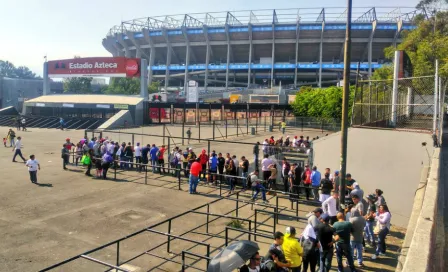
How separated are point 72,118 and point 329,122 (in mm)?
33751

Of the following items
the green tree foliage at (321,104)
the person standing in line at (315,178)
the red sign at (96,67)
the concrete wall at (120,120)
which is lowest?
the person standing in line at (315,178)

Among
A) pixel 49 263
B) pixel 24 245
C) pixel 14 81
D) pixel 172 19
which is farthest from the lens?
pixel 172 19

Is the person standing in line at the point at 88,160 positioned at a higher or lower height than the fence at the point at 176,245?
higher

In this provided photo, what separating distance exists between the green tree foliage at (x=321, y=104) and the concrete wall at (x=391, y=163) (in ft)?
79.1

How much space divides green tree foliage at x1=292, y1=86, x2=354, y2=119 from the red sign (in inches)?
877

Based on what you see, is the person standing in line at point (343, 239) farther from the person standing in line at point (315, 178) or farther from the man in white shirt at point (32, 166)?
the man in white shirt at point (32, 166)

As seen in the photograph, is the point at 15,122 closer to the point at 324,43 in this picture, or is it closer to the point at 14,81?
the point at 14,81

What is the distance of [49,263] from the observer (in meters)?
7.95

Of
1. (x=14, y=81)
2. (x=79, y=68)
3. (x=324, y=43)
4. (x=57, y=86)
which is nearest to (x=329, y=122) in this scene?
(x=79, y=68)

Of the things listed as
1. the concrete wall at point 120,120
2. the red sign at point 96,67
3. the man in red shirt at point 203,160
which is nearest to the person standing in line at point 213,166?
the man in red shirt at point 203,160

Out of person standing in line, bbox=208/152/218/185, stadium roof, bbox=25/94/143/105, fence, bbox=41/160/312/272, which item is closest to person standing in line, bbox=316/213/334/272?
fence, bbox=41/160/312/272

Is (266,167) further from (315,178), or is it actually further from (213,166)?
(213,166)

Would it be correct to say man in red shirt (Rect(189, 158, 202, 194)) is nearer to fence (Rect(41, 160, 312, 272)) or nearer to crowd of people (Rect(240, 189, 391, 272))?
fence (Rect(41, 160, 312, 272))

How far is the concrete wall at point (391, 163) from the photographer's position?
40.0 ft
